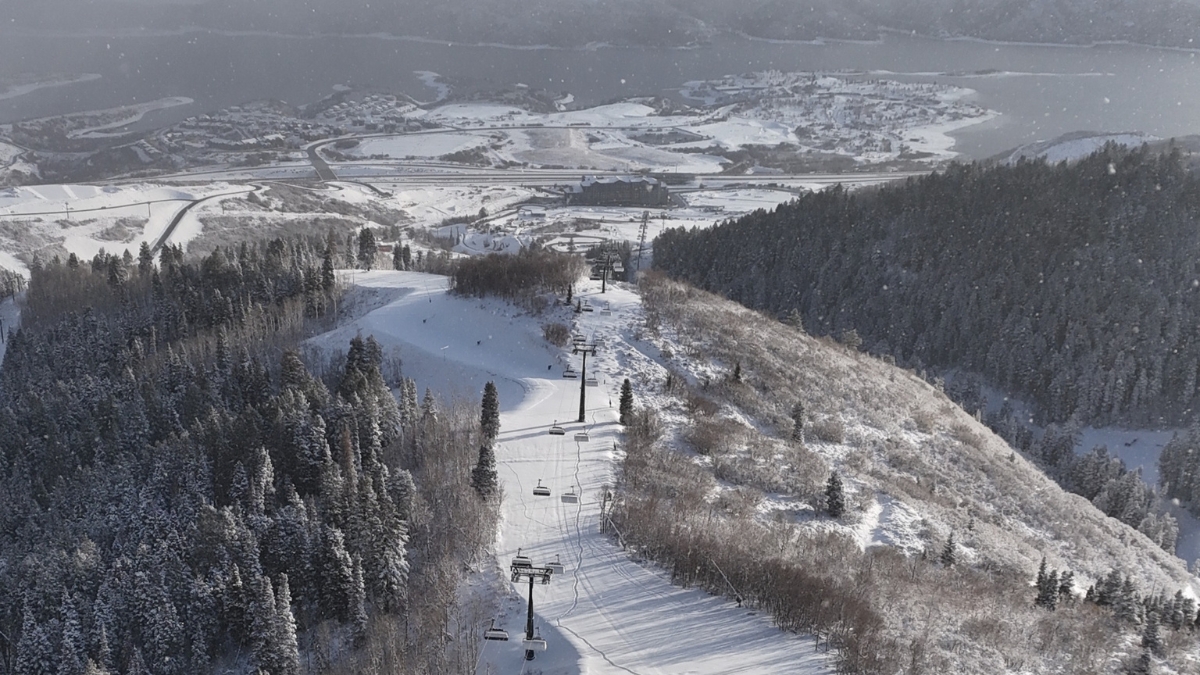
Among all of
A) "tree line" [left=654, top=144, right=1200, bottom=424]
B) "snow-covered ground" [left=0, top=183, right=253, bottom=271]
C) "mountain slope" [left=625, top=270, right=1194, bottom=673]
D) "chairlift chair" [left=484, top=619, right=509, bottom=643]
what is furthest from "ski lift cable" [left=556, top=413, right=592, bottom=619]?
"snow-covered ground" [left=0, top=183, right=253, bottom=271]

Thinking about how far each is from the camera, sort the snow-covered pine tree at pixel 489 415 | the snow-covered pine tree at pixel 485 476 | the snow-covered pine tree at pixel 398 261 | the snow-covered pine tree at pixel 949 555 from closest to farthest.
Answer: the snow-covered pine tree at pixel 485 476
the snow-covered pine tree at pixel 949 555
the snow-covered pine tree at pixel 489 415
the snow-covered pine tree at pixel 398 261

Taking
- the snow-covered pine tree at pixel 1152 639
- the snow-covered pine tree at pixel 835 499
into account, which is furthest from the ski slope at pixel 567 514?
the snow-covered pine tree at pixel 1152 639

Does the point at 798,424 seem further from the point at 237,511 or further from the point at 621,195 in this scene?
the point at 621,195

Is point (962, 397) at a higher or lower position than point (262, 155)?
lower

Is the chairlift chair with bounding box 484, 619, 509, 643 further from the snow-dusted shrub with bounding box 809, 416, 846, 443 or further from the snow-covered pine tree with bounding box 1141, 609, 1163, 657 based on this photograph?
the snow-dusted shrub with bounding box 809, 416, 846, 443

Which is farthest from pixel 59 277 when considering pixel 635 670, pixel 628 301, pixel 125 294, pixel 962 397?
pixel 962 397

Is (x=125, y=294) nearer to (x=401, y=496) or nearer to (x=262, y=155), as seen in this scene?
(x=401, y=496)

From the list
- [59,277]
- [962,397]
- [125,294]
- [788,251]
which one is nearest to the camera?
[125,294]

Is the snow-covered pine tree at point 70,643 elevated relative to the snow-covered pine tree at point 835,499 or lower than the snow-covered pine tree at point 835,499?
lower

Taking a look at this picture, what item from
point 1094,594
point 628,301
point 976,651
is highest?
point 628,301

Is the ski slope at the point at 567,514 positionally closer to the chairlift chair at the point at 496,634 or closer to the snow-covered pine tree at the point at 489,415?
the chairlift chair at the point at 496,634
